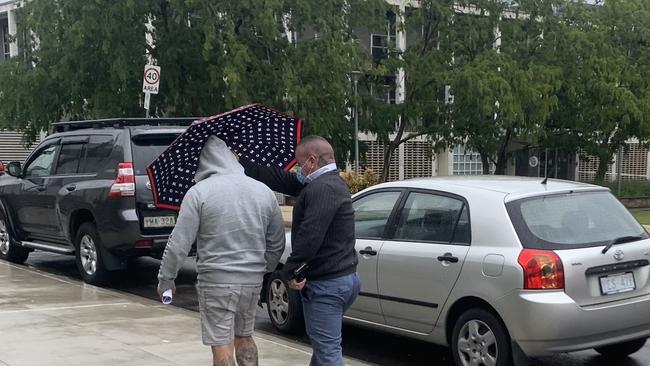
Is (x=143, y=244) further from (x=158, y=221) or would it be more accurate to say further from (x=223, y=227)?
(x=223, y=227)

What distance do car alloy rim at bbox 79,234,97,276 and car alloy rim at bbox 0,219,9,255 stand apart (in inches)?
92.8

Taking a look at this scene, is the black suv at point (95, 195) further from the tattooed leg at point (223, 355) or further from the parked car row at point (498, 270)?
the tattooed leg at point (223, 355)

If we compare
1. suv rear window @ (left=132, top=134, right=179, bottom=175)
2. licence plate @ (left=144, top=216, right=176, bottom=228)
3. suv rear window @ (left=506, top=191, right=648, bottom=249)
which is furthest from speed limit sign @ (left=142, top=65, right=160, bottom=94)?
suv rear window @ (left=506, top=191, right=648, bottom=249)

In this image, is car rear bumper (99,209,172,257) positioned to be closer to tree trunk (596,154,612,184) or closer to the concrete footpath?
the concrete footpath

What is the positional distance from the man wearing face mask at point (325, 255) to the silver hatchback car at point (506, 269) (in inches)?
65.0

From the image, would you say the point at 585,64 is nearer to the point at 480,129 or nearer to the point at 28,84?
the point at 480,129

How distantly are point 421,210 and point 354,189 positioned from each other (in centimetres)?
1685

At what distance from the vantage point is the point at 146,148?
31.2 ft

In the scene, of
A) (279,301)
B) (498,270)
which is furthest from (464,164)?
(498,270)

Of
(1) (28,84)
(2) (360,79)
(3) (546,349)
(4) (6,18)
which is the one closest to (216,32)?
(1) (28,84)

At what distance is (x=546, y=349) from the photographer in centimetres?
555

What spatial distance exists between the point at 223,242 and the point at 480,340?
2.46 meters

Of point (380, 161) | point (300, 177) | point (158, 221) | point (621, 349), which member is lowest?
point (380, 161)

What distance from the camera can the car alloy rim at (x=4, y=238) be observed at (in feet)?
38.4
